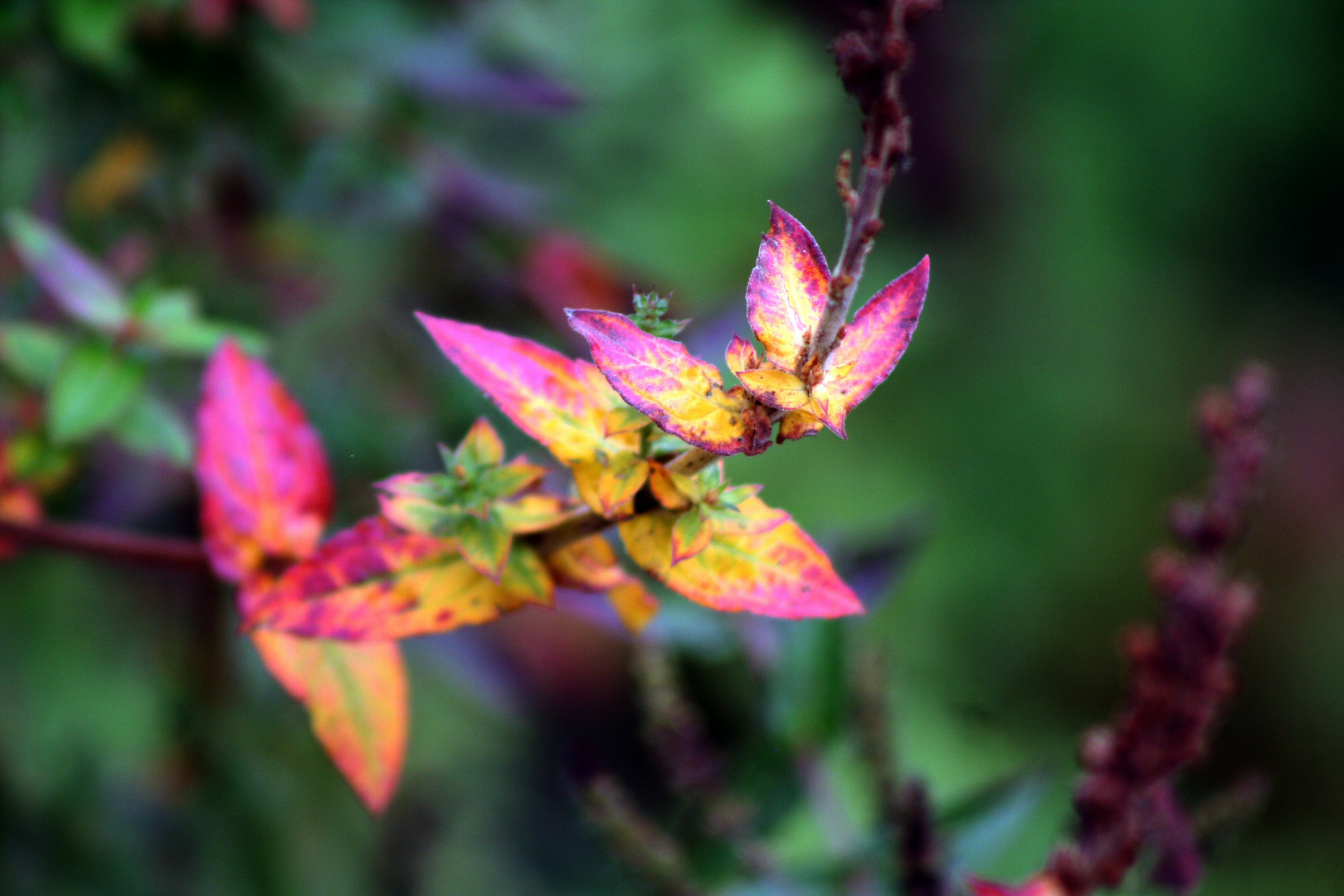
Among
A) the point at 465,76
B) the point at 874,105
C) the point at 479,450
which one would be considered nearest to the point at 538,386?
the point at 479,450

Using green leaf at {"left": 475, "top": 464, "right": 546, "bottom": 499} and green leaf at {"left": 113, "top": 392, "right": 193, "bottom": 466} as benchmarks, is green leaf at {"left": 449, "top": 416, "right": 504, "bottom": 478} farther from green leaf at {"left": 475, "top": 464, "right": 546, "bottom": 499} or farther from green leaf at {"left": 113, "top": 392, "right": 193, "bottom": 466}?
green leaf at {"left": 113, "top": 392, "right": 193, "bottom": 466}

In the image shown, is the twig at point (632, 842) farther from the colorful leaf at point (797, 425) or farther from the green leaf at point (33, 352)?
the green leaf at point (33, 352)

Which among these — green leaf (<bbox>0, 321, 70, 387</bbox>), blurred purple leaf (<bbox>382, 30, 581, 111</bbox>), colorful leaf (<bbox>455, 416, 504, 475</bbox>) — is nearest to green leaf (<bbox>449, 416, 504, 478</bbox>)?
colorful leaf (<bbox>455, 416, 504, 475</bbox>)

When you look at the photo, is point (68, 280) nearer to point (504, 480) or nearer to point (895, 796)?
point (504, 480)

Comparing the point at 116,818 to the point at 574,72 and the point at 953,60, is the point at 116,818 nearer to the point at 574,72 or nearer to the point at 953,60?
the point at 574,72

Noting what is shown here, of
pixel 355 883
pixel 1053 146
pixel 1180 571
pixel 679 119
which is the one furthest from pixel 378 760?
pixel 1053 146

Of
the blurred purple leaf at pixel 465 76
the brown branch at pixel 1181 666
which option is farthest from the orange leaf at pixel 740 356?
the blurred purple leaf at pixel 465 76
